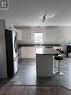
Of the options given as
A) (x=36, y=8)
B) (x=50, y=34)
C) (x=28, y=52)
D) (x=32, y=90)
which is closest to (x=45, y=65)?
(x=32, y=90)

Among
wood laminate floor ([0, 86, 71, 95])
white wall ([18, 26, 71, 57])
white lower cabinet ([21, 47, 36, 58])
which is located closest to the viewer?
wood laminate floor ([0, 86, 71, 95])

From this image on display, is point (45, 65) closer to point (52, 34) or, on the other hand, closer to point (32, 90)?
point (32, 90)

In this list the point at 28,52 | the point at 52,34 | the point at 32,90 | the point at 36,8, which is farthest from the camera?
the point at 52,34

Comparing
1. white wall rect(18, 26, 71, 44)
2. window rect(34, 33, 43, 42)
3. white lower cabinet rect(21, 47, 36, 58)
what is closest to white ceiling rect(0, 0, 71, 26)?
white lower cabinet rect(21, 47, 36, 58)

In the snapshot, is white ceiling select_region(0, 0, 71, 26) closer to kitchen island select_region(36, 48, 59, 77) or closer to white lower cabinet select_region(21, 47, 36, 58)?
kitchen island select_region(36, 48, 59, 77)

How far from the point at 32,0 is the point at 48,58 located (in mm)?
2175

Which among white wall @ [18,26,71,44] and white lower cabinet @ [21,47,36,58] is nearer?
white lower cabinet @ [21,47,36,58]

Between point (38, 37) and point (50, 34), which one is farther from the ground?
point (50, 34)

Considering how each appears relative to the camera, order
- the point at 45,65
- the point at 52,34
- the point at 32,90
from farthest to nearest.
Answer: the point at 52,34, the point at 45,65, the point at 32,90

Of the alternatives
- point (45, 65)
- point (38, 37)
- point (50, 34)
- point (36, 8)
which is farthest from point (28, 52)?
point (36, 8)

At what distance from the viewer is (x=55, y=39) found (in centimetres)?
984

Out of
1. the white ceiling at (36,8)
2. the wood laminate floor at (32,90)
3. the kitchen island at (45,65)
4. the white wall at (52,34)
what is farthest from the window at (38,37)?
the wood laminate floor at (32,90)

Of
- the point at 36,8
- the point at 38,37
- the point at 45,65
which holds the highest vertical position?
the point at 36,8

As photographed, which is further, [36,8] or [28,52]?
[28,52]
